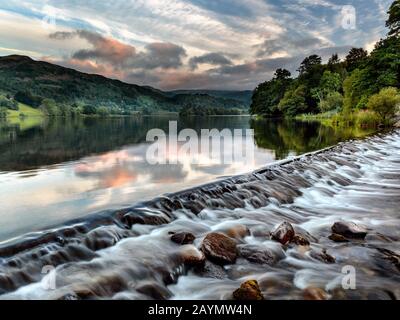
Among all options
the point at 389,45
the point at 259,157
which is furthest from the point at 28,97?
the point at 259,157

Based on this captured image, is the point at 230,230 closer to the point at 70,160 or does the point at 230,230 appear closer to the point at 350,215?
the point at 350,215

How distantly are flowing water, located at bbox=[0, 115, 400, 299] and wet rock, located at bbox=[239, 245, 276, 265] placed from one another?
0.02m

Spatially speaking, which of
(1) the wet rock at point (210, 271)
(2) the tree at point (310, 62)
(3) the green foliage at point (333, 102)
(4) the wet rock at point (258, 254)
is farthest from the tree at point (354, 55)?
(1) the wet rock at point (210, 271)

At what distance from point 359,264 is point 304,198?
5.27m

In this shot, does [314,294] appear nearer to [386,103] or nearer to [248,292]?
[248,292]

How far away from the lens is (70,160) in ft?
59.8

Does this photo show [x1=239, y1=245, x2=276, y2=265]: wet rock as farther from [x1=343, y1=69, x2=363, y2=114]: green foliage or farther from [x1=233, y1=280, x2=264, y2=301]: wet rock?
[x1=343, y1=69, x2=363, y2=114]: green foliage

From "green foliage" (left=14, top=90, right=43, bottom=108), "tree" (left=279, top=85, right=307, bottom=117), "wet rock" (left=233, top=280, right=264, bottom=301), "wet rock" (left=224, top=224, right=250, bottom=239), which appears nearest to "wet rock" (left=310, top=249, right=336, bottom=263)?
"wet rock" (left=224, top=224, right=250, bottom=239)

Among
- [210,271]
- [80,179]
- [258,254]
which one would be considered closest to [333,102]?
[80,179]

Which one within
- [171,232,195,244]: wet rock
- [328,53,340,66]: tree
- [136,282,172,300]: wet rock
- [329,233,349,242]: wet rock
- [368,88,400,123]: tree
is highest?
[328,53,340,66]: tree

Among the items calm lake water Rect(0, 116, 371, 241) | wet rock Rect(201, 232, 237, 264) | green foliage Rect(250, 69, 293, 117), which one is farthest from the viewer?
green foliage Rect(250, 69, 293, 117)

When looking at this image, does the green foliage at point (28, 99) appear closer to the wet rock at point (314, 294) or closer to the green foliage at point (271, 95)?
the green foliage at point (271, 95)

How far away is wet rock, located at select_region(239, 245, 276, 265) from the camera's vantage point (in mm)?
6488

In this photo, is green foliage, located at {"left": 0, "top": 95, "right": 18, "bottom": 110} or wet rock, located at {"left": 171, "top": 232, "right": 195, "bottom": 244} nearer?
wet rock, located at {"left": 171, "top": 232, "right": 195, "bottom": 244}
